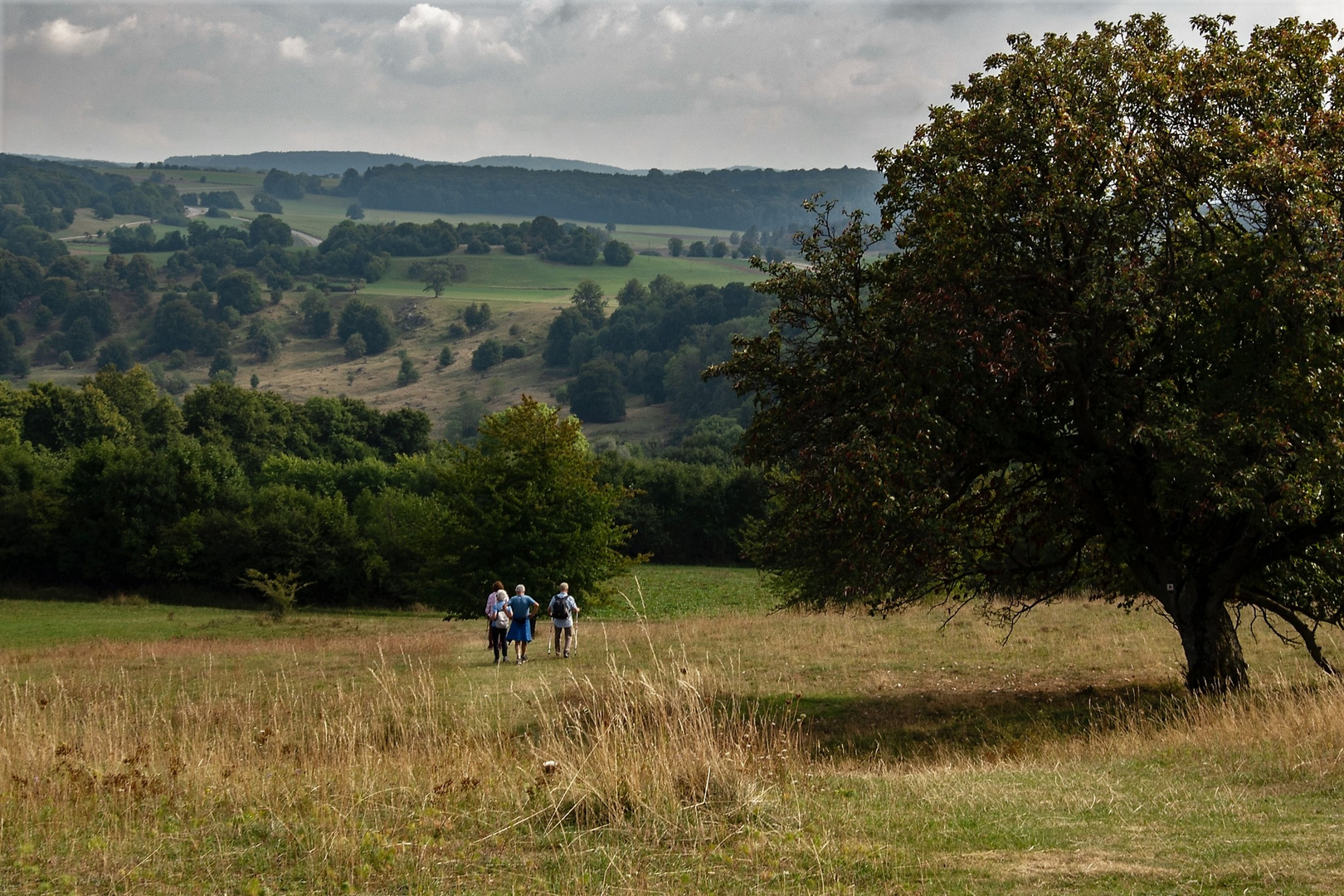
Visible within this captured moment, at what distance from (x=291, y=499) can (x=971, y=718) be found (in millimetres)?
53146

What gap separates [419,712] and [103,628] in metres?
33.5

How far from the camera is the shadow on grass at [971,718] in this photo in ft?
48.1

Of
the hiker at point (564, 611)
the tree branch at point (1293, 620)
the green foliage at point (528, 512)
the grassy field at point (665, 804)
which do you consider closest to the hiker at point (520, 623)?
the hiker at point (564, 611)

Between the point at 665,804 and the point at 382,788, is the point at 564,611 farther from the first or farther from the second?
the point at 665,804

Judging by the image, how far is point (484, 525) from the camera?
3619 centimetres

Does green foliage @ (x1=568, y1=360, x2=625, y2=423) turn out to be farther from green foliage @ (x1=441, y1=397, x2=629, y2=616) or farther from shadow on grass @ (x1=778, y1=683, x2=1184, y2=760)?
shadow on grass @ (x1=778, y1=683, x2=1184, y2=760)

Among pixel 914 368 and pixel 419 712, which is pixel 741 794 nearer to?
pixel 419 712

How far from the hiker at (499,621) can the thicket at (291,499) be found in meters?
12.2

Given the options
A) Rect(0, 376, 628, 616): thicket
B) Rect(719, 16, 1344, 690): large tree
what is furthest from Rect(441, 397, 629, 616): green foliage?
Rect(719, 16, 1344, 690): large tree

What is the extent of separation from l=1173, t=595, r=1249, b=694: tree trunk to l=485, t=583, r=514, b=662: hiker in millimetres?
12471

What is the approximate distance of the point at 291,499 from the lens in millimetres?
63969

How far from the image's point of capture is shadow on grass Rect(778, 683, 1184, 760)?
577 inches

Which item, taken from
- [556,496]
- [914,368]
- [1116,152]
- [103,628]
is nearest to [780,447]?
[914,368]

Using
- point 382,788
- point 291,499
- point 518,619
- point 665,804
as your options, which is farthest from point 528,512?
point 291,499
